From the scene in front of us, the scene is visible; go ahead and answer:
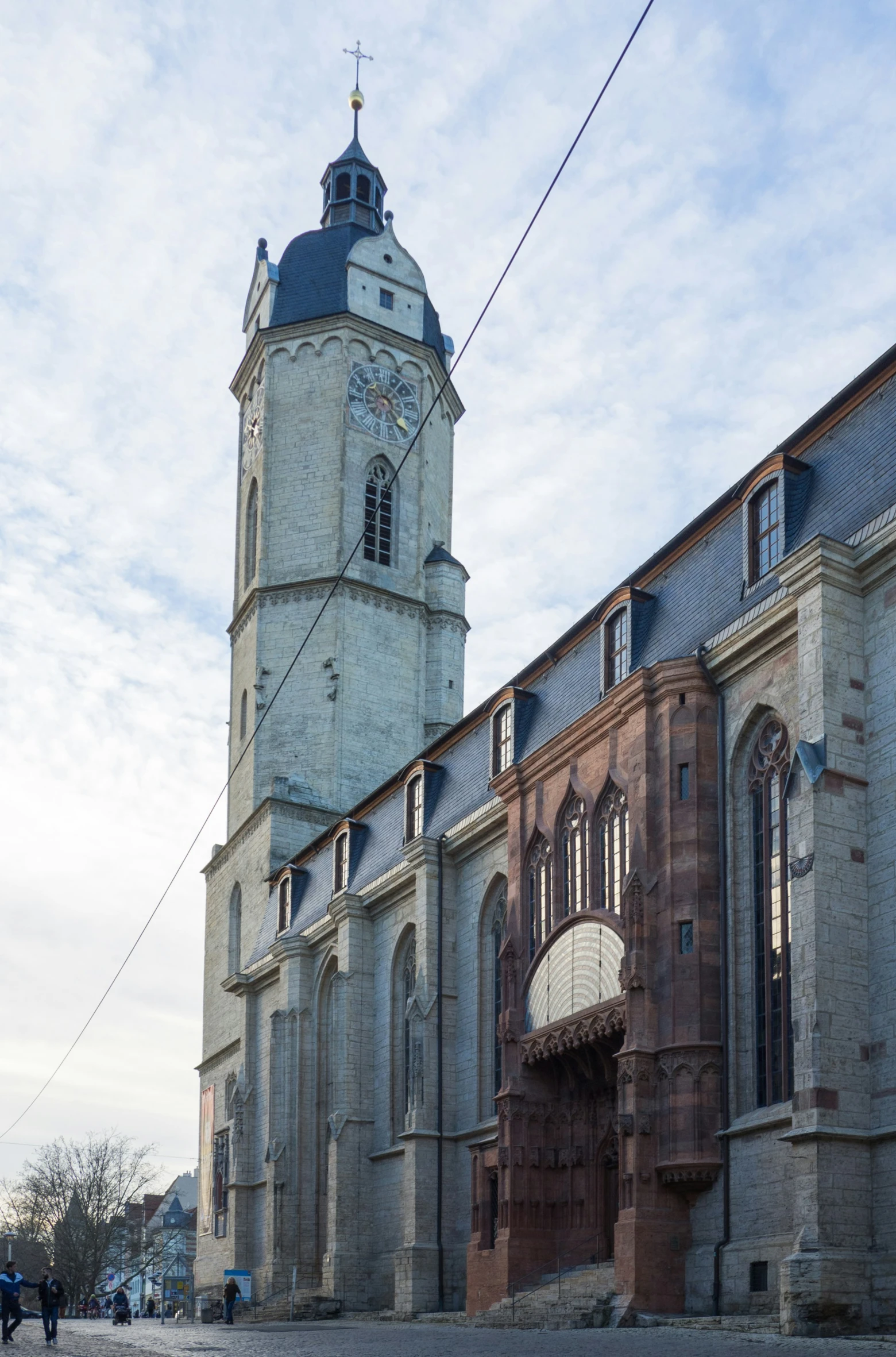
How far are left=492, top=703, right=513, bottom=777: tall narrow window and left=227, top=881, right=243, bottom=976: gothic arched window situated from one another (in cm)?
2305

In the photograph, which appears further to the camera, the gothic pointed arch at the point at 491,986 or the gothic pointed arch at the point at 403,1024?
the gothic pointed arch at the point at 403,1024

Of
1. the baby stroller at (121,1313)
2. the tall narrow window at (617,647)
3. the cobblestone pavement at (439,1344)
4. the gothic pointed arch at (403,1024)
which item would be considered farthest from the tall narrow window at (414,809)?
the baby stroller at (121,1313)

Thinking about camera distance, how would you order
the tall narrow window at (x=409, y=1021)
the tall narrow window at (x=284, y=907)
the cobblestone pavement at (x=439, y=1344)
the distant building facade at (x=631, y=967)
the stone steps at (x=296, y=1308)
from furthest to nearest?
the tall narrow window at (x=284, y=907)
the stone steps at (x=296, y=1308)
the tall narrow window at (x=409, y=1021)
the distant building facade at (x=631, y=967)
the cobblestone pavement at (x=439, y=1344)

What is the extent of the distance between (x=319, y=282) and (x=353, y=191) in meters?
9.11

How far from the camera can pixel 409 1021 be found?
126 ft

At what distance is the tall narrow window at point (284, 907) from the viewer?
50594 millimetres

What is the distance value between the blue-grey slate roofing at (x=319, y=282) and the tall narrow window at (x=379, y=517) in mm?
6511

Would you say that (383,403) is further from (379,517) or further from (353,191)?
(353,191)

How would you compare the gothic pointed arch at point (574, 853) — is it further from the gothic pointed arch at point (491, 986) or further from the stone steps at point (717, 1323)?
the stone steps at point (717, 1323)

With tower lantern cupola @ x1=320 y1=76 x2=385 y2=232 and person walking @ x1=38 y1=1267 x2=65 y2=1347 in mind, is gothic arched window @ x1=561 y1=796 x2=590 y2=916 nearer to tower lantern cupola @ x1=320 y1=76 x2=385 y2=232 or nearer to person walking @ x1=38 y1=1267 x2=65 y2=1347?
person walking @ x1=38 y1=1267 x2=65 y2=1347

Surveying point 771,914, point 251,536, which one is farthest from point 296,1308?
point 251,536

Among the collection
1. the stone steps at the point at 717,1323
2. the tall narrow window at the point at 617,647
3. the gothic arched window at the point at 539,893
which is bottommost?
the stone steps at the point at 717,1323

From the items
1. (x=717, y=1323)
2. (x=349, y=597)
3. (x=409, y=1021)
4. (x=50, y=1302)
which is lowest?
(x=50, y=1302)

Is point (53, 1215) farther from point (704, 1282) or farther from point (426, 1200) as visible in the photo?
point (704, 1282)
